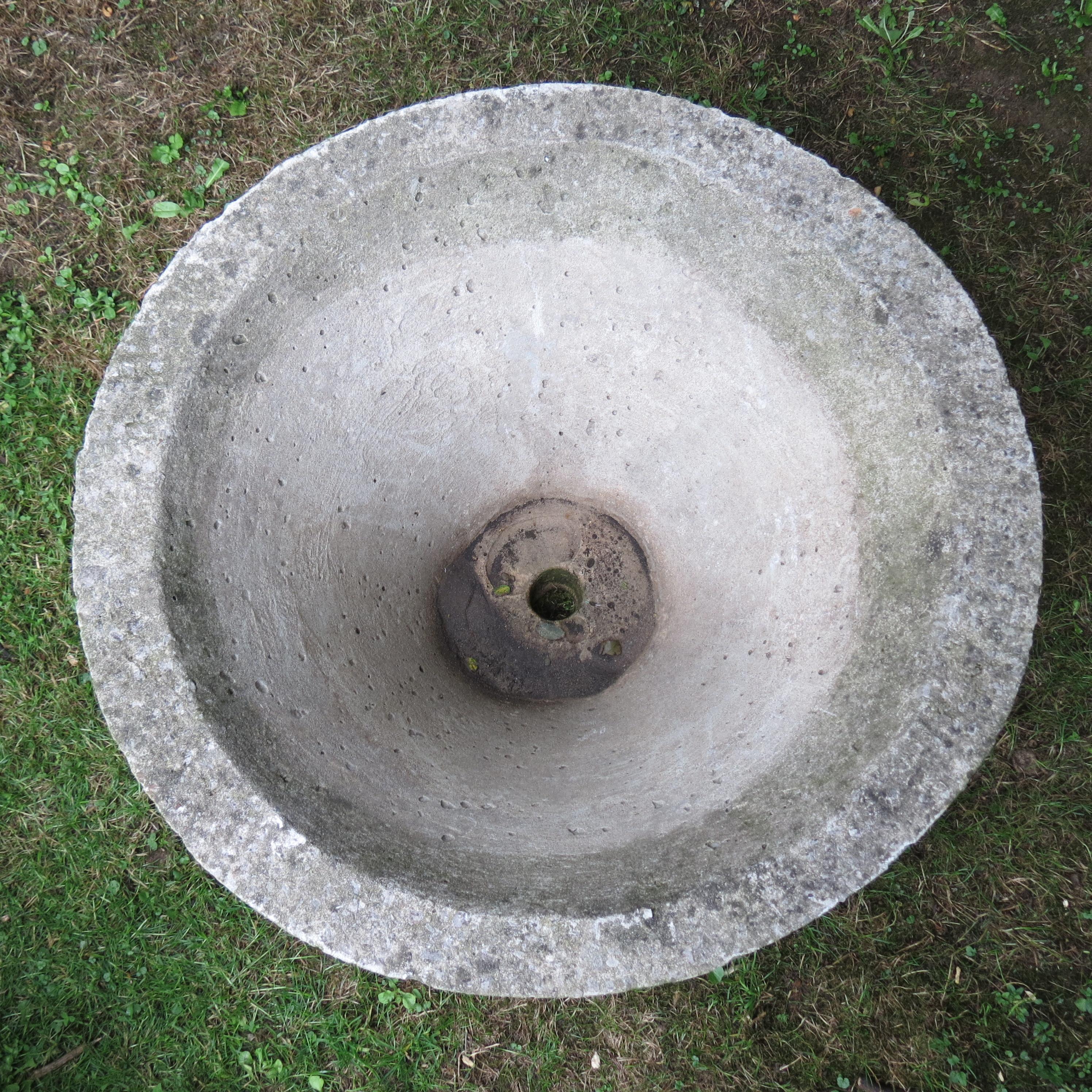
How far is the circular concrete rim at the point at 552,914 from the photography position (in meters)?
1.59

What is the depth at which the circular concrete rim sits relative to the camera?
1.59 metres

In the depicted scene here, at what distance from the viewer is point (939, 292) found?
1.75m

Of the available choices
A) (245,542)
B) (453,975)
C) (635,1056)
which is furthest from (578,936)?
(635,1056)

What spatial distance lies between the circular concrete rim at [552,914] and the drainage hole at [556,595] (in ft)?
4.07

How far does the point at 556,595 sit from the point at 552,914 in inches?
51.6

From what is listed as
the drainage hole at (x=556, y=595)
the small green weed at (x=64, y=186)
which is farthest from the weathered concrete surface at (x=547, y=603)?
the small green weed at (x=64, y=186)

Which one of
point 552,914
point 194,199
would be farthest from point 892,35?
point 552,914

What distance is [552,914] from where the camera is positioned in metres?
1.60

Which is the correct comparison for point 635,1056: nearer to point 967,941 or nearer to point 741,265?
point 967,941

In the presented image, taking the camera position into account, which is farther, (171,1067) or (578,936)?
(171,1067)

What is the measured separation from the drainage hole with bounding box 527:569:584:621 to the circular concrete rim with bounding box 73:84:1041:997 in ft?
4.07

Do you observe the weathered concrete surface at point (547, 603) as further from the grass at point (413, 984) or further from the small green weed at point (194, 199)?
the small green weed at point (194, 199)

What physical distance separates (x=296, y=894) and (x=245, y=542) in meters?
0.80

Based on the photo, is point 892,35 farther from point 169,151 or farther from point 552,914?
point 552,914
